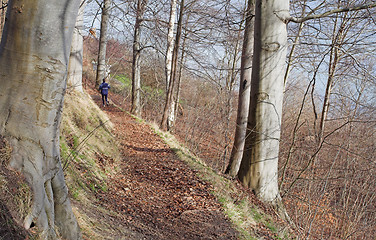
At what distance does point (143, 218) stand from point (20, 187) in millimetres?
2641

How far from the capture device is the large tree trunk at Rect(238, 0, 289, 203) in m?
5.90

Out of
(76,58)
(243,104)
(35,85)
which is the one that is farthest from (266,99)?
(76,58)

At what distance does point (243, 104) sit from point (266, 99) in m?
1.65

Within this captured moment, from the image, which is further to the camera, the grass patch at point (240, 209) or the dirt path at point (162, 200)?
the grass patch at point (240, 209)

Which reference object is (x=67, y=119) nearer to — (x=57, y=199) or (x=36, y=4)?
(x=57, y=199)

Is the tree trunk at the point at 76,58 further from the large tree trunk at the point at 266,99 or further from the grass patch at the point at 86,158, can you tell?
the large tree trunk at the point at 266,99

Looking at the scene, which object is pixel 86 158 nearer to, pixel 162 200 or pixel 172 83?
pixel 162 200

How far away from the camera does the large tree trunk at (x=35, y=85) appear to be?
253 centimetres

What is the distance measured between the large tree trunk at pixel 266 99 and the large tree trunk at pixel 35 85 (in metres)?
4.10

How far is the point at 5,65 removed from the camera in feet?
8.50

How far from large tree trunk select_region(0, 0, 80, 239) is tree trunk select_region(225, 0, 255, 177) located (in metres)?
5.26

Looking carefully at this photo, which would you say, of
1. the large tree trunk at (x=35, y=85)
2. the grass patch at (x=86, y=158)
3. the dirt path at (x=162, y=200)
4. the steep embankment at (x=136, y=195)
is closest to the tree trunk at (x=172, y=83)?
the grass patch at (x=86, y=158)

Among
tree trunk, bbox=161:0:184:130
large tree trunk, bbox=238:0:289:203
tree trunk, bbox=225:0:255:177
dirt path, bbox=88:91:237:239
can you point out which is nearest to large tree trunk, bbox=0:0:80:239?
dirt path, bbox=88:91:237:239

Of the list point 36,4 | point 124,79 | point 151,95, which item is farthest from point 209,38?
point 124,79
